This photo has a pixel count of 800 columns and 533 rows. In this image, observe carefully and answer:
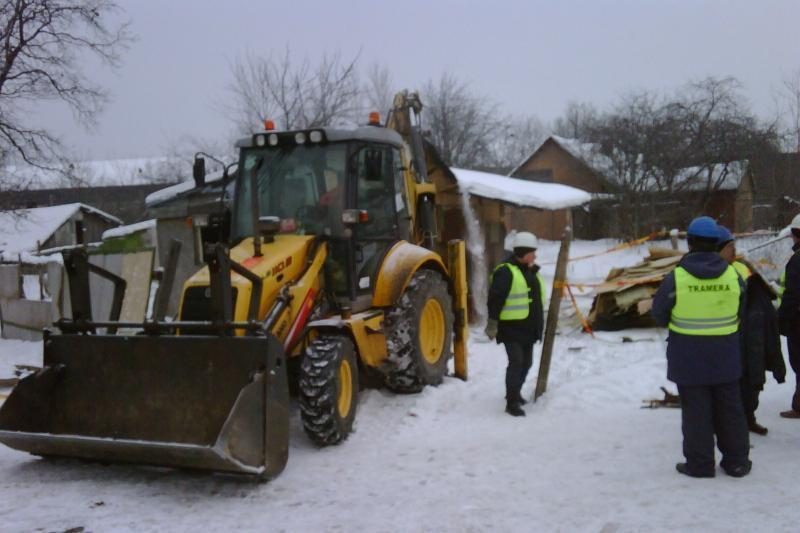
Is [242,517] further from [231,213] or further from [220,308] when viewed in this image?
[231,213]

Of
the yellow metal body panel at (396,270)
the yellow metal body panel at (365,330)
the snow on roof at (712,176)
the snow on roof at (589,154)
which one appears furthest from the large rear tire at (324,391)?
the snow on roof at (589,154)

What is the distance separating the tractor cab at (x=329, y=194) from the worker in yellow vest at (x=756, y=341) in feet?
10.1

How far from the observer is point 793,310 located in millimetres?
5898

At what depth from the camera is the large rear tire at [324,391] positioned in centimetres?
554

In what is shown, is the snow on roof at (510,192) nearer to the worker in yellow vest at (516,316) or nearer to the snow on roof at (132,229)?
the worker in yellow vest at (516,316)

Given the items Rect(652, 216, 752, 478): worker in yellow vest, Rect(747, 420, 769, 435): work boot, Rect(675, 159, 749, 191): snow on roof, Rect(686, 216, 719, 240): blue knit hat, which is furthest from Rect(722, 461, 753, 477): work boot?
Rect(675, 159, 749, 191): snow on roof

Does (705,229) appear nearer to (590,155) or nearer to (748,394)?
(748,394)

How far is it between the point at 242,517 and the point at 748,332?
381cm

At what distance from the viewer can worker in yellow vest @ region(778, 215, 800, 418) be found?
5.86 metres

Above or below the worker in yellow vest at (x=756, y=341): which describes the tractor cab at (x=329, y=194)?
above

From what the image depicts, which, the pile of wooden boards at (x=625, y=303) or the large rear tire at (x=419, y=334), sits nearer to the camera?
the large rear tire at (x=419, y=334)

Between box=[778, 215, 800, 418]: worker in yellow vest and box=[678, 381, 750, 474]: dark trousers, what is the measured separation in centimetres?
155

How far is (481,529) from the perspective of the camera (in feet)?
13.6

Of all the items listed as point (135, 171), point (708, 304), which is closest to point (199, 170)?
point (708, 304)
